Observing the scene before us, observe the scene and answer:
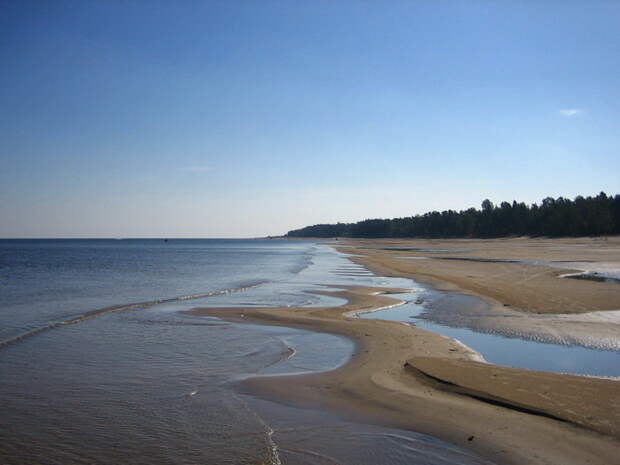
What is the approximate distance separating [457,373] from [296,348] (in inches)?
184

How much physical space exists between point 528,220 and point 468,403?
115205 millimetres

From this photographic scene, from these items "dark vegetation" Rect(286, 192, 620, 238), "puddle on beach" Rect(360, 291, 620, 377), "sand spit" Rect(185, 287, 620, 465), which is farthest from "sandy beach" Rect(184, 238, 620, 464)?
"dark vegetation" Rect(286, 192, 620, 238)

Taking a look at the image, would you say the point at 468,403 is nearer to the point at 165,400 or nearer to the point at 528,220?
the point at 165,400

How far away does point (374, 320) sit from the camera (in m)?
15.0

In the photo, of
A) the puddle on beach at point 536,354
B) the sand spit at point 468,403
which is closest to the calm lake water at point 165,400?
the sand spit at point 468,403

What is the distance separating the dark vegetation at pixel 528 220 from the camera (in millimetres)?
87188

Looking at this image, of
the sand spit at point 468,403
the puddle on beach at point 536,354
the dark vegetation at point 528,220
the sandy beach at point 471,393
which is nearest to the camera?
the sand spit at point 468,403

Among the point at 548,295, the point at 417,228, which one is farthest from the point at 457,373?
the point at 417,228

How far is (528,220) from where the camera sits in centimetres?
10900

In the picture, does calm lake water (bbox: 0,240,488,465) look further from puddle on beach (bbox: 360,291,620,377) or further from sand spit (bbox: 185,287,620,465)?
puddle on beach (bbox: 360,291,620,377)

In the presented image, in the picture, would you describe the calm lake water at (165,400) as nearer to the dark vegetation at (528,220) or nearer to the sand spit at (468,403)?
the sand spit at (468,403)

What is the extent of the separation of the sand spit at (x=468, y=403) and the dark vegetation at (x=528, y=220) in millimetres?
93589

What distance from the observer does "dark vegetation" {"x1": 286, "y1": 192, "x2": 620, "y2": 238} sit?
8719cm

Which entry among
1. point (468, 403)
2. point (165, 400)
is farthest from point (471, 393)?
point (165, 400)
